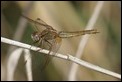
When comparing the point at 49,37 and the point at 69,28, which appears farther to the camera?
the point at 69,28

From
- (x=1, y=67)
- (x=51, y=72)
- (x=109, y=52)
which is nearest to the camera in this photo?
(x=1, y=67)

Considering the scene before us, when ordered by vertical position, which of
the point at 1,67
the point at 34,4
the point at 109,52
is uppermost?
the point at 34,4

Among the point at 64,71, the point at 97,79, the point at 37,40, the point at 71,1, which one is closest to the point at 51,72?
the point at 64,71

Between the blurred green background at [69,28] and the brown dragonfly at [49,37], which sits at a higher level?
the blurred green background at [69,28]

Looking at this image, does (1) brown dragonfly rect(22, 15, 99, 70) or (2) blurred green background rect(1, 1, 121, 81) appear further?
(2) blurred green background rect(1, 1, 121, 81)

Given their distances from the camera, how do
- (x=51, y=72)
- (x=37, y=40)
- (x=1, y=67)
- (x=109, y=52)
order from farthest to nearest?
(x=109, y=52), (x=51, y=72), (x=1, y=67), (x=37, y=40)

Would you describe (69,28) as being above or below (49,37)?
above

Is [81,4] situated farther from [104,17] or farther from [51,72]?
[51,72]

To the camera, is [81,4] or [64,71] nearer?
[64,71]
